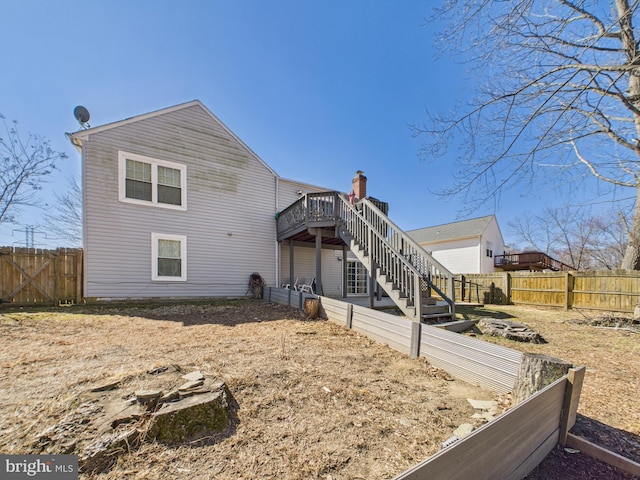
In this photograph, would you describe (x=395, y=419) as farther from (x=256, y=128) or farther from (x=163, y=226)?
(x=256, y=128)

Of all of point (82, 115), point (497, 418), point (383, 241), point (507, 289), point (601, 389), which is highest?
point (82, 115)

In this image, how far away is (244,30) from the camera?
7.73 meters

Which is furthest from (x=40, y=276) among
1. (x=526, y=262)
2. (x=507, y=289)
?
(x=526, y=262)

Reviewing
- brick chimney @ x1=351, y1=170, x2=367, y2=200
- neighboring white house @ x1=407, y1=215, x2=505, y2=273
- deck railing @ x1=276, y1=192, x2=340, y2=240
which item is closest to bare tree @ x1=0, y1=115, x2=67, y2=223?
deck railing @ x1=276, y1=192, x2=340, y2=240

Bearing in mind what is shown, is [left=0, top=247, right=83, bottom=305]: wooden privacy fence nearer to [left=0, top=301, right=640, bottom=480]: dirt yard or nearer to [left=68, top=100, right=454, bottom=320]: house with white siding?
[left=68, top=100, right=454, bottom=320]: house with white siding

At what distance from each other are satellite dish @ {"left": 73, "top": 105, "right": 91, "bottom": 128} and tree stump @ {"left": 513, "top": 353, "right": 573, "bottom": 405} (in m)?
12.6

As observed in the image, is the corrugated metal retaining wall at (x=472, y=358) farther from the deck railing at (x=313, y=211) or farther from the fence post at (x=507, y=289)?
the fence post at (x=507, y=289)

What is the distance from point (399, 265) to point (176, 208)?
793 cm

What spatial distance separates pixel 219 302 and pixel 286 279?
310cm

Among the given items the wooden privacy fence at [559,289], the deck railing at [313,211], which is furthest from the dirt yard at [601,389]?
the deck railing at [313,211]

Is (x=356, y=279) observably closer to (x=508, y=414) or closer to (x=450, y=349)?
(x=450, y=349)

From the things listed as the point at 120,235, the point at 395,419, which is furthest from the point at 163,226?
the point at 395,419

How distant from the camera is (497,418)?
5.57ft

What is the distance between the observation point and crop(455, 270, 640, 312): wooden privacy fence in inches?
343
